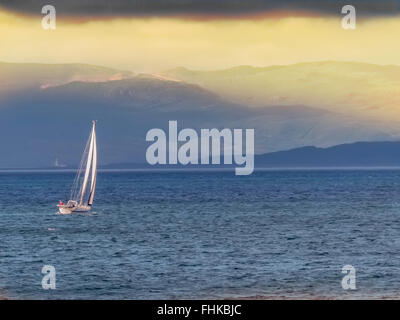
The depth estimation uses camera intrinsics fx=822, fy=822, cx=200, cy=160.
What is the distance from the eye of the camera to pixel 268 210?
123062 mm

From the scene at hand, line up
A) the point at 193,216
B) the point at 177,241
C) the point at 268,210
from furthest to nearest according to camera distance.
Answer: the point at 268,210 < the point at 193,216 < the point at 177,241

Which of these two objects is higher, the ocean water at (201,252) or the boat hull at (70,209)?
the boat hull at (70,209)

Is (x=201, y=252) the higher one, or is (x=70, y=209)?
(x=70, y=209)

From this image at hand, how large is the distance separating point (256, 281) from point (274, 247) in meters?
20.9

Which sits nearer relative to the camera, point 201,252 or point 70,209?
point 201,252

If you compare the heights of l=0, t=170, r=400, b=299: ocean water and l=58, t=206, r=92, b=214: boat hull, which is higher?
l=58, t=206, r=92, b=214: boat hull

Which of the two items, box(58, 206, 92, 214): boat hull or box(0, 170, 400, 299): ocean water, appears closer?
box(0, 170, 400, 299): ocean water

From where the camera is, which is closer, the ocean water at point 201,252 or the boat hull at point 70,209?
the ocean water at point 201,252
